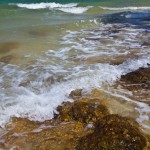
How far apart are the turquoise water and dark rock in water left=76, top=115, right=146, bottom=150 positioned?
0.88 m

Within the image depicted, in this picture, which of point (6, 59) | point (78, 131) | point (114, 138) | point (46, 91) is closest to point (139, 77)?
point (46, 91)

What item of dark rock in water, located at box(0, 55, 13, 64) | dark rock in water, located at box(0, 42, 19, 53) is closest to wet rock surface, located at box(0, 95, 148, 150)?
dark rock in water, located at box(0, 55, 13, 64)

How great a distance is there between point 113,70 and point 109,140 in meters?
3.74

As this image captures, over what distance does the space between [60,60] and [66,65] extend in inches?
24.4

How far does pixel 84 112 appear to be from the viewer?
5734 millimetres

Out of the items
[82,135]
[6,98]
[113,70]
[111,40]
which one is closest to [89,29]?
[111,40]

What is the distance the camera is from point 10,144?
16.7ft

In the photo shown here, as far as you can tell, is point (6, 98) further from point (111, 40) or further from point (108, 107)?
point (111, 40)

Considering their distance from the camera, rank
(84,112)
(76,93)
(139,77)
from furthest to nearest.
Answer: (139,77) → (76,93) → (84,112)

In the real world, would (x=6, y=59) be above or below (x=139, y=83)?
below

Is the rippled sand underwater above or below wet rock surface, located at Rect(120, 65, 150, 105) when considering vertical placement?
below

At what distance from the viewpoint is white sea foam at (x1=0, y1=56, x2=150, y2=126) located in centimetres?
616

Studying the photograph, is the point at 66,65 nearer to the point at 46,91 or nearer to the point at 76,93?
the point at 46,91

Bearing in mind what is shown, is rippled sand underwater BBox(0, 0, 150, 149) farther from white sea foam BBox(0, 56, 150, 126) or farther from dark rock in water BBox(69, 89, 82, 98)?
dark rock in water BBox(69, 89, 82, 98)
